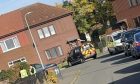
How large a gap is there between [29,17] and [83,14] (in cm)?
1874

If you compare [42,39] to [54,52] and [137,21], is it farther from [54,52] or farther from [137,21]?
[137,21]

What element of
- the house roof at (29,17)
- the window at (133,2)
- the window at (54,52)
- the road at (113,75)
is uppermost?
the house roof at (29,17)

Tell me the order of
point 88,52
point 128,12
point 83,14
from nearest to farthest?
point 88,52 → point 128,12 → point 83,14

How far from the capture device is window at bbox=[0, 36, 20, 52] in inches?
2427

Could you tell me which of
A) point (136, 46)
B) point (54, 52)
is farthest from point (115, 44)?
point (54, 52)

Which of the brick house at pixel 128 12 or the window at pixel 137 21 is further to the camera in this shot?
the window at pixel 137 21

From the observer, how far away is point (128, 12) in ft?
208

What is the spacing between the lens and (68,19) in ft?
201

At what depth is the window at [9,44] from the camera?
2427 inches

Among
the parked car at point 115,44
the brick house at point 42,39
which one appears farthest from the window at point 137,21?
the parked car at point 115,44

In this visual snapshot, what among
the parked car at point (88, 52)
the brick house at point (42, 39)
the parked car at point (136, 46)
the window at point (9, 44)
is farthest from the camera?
the window at point (9, 44)

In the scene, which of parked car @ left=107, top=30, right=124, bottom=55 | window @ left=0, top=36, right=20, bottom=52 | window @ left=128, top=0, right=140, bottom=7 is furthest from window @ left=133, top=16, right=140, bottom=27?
parked car @ left=107, top=30, right=124, bottom=55

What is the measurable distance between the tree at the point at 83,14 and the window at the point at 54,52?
1891cm

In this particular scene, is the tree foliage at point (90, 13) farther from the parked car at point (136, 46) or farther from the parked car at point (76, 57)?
the parked car at point (136, 46)
